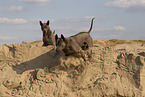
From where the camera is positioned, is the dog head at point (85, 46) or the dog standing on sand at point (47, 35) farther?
the dog standing on sand at point (47, 35)

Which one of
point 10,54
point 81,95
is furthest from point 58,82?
point 10,54

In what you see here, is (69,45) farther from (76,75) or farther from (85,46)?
(85,46)

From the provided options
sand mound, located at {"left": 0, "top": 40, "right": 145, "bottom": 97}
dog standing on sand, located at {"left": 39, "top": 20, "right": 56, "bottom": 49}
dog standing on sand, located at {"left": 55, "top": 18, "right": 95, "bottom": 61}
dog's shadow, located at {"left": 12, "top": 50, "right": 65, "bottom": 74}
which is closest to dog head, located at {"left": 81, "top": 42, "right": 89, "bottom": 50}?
dog standing on sand, located at {"left": 55, "top": 18, "right": 95, "bottom": 61}

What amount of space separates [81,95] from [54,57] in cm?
202

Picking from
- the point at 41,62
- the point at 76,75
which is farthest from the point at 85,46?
the point at 41,62

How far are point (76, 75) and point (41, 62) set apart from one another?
1.73m

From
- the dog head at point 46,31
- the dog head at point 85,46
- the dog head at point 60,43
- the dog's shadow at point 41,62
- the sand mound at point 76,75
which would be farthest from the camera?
the dog head at point 46,31

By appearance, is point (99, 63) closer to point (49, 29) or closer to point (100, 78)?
point (100, 78)

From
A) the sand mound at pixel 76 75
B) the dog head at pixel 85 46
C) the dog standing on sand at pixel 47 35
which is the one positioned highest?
the dog standing on sand at pixel 47 35

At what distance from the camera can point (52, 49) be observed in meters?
9.20

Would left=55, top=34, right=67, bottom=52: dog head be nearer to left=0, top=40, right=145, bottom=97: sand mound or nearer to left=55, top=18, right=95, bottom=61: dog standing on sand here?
left=55, top=18, right=95, bottom=61: dog standing on sand

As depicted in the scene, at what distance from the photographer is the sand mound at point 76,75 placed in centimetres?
738

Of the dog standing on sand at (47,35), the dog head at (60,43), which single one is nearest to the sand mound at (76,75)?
the dog head at (60,43)

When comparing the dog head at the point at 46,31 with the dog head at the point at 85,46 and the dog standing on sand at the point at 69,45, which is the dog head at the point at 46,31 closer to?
the dog standing on sand at the point at 69,45
